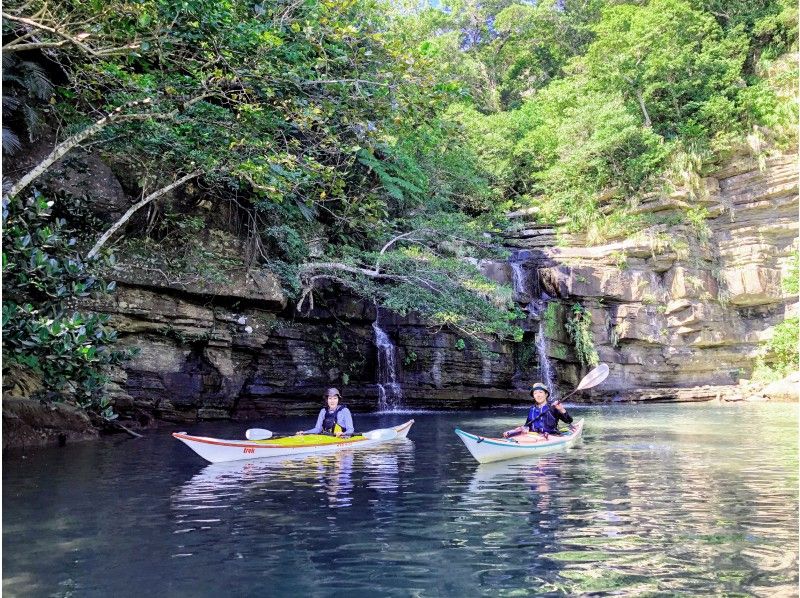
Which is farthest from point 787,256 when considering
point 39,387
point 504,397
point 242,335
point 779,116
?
point 39,387

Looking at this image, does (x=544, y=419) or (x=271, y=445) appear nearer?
(x=271, y=445)

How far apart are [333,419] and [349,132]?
667cm

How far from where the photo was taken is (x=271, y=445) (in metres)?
9.57

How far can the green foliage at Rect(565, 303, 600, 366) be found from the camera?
74.6 ft

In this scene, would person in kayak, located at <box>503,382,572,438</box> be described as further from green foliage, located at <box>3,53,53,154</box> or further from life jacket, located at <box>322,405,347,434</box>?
green foliage, located at <box>3,53,53,154</box>

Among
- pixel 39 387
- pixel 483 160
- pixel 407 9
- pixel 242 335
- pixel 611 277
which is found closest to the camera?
pixel 39 387

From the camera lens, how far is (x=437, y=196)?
24.2 metres

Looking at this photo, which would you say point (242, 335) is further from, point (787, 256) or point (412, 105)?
point (787, 256)

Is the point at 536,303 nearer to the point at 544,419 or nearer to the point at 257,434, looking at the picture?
the point at 544,419

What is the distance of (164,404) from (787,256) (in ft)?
75.4

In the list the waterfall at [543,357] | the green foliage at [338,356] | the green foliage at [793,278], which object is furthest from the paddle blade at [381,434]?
the green foliage at [793,278]

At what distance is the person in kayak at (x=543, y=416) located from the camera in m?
10.2

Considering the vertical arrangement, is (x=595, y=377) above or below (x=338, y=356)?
below

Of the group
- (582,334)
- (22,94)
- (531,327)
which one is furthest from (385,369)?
(22,94)
